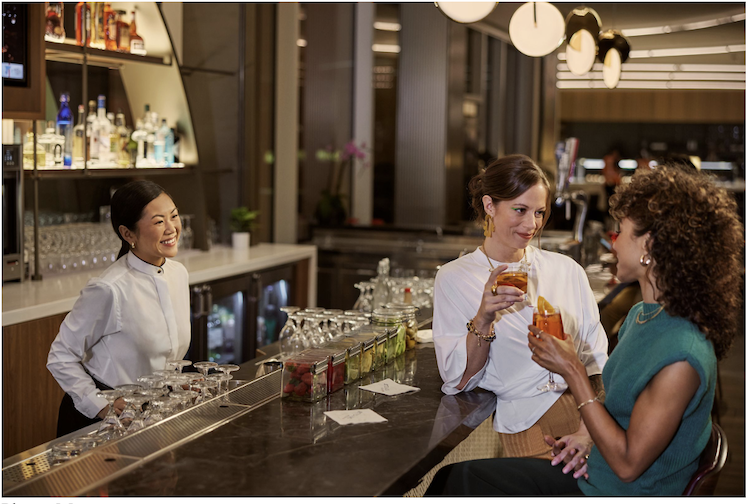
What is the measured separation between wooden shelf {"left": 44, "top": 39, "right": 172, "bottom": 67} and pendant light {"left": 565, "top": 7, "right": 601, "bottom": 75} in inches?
101

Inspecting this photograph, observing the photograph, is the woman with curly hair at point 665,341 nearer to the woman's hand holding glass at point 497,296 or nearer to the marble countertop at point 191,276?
the woman's hand holding glass at point 497,296

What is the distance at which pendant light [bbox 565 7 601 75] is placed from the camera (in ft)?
16.3

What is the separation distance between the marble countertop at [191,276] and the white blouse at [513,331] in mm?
1888

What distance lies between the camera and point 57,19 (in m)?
4.25

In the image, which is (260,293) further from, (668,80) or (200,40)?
(668,80)

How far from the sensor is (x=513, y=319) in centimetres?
258

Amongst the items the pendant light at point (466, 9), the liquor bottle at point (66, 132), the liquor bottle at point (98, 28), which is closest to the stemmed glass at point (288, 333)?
the pendant light at point (466, 9)

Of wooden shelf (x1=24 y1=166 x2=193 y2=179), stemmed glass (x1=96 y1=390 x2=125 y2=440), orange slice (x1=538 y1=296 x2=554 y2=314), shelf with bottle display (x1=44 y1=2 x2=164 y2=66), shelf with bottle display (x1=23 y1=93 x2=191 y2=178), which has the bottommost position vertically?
stemmed glass (x1=96 y1=390 x2=125 y2=440)

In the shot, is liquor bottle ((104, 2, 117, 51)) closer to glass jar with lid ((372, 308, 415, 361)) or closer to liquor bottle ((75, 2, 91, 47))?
liquor bottle ((75, 2, 91, 47))

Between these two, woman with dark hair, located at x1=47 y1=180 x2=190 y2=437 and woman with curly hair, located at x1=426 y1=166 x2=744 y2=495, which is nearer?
woman with curly hair, located at x1=426 y1=166 x2=744 y2=495

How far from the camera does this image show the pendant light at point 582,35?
16.3 ft

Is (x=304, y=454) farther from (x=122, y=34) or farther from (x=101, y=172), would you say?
(x=122, y=34)

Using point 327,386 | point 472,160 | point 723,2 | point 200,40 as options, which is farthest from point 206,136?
point 723,2

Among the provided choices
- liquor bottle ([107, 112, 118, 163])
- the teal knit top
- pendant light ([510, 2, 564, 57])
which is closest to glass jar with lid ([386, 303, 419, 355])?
the teal knit top
